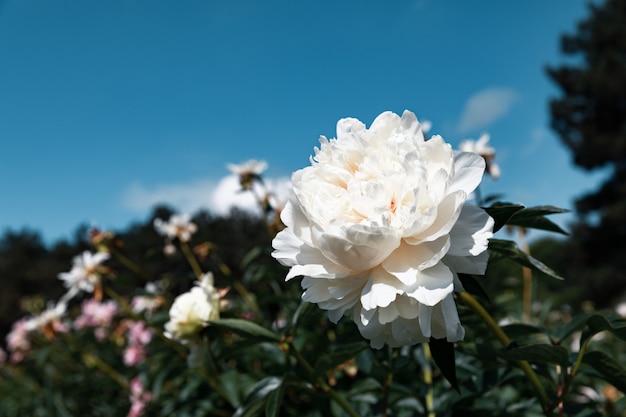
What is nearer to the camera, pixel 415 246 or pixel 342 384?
pixel 415 246

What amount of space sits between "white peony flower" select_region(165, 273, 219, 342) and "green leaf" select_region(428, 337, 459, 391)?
44 centimetres

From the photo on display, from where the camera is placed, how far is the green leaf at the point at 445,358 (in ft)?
→ 2.19

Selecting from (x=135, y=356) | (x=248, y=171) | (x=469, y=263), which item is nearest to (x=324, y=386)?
(x=469, y=263)

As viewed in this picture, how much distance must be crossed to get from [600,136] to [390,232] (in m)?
16.0

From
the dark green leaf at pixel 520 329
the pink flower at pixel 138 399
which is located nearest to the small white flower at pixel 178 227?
the pink flower at pixel 138 399

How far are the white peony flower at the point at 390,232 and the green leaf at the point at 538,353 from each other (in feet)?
0.45

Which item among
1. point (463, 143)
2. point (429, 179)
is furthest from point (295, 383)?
point (463, 143)

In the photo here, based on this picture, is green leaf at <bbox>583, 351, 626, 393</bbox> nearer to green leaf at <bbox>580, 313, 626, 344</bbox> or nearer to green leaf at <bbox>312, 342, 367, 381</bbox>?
green leaf at <bbox>580, 313, 626, 344</bbox>

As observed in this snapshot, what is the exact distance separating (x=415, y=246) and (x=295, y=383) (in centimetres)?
42

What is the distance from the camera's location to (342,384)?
1630 mm

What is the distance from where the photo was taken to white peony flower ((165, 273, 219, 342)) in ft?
3.27

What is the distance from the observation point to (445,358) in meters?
0.68

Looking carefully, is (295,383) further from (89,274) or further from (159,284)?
(159,284)

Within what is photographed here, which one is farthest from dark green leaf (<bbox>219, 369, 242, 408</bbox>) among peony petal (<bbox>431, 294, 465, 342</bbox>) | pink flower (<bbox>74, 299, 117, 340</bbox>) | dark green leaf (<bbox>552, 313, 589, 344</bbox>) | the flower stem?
pink flower (<bbox>74, 299, 117, 340</bbox>)
